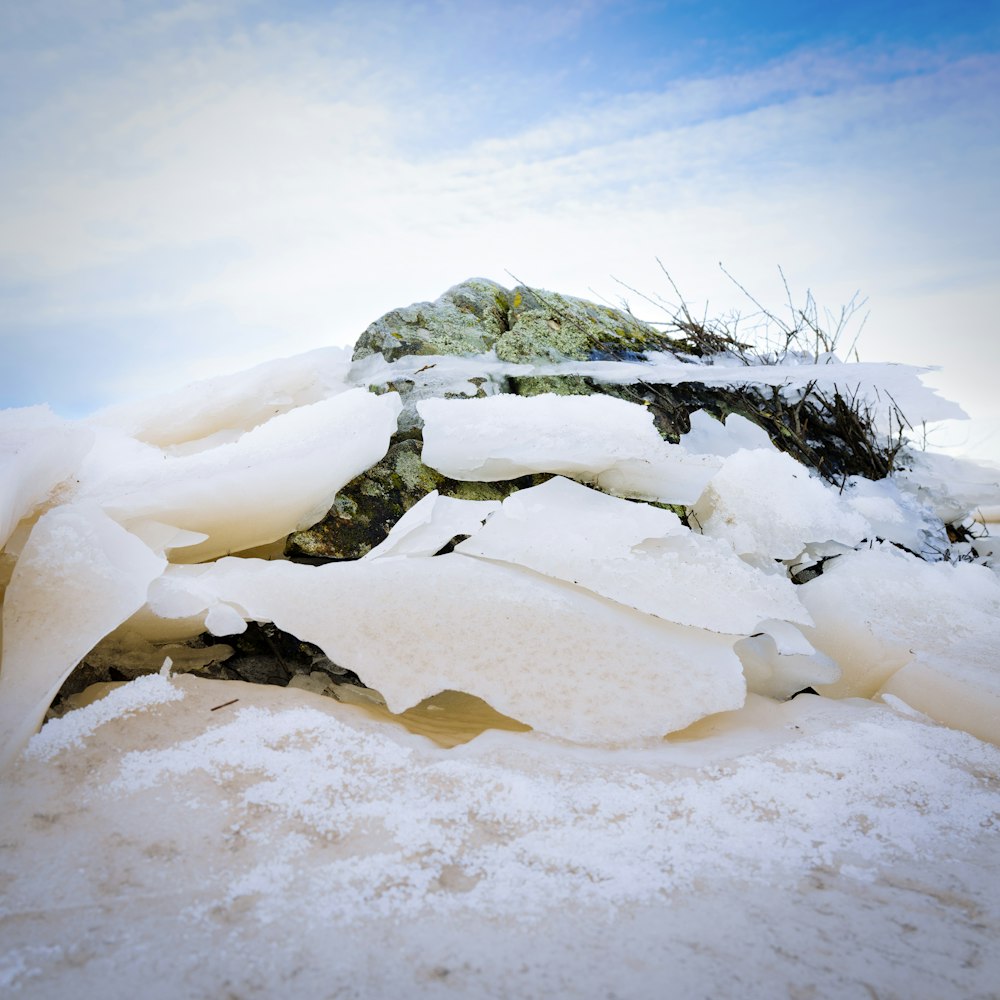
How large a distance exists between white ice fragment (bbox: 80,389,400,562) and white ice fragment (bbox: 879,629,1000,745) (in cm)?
152

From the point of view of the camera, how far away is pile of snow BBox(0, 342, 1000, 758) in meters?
1.48

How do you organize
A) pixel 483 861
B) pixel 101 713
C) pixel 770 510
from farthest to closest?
pixel 770 510 < pixel 101 713 < pixel 483 861

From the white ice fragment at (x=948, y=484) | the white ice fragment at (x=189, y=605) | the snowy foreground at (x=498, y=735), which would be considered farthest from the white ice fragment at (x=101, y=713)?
the white ice fragment at (x=948, y=484)

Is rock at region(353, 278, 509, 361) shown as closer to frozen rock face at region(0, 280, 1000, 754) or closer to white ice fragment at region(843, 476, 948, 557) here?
frozen rock face at region(0, 280, 1000, 754)

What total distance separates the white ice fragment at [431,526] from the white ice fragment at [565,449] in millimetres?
196

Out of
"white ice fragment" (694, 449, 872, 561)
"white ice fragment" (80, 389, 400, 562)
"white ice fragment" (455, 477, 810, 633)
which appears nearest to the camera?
"white ice fragment" (455, 477, 810, 633)

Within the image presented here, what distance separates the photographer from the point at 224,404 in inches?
102

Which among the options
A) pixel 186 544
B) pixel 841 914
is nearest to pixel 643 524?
pixel 841 914

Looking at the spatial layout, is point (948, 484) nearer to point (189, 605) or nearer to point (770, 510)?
point (770, 510)

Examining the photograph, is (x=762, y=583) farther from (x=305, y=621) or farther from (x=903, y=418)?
(x=903, y=418)

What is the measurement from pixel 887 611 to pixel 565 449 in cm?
98

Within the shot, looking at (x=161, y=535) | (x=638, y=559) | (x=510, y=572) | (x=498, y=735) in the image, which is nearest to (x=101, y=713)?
(x=161, y=535)

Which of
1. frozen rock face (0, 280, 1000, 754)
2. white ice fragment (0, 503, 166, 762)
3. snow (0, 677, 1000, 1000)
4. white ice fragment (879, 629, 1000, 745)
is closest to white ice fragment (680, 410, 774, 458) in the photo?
frozen rock face (0, 280, 1000, 754)

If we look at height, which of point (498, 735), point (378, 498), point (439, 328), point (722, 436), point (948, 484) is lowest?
point (948, 484)
